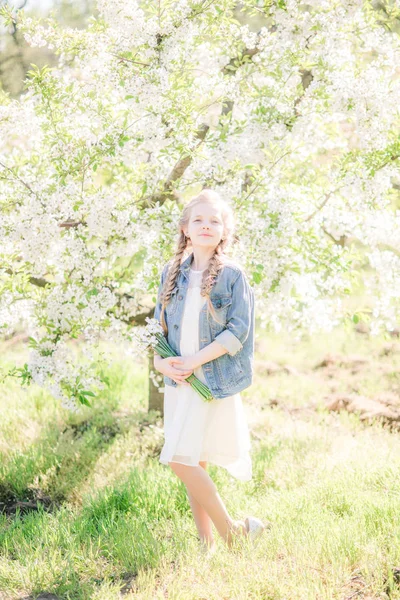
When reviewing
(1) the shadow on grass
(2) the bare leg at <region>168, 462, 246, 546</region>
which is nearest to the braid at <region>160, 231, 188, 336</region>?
(2) the bare leg at <region>168, 462, 246, 546</region>

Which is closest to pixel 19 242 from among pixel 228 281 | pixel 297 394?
pixel 228 281

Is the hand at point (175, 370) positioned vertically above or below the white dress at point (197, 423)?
above

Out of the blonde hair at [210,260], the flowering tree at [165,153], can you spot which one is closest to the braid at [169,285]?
the blonde hair at [210,260]

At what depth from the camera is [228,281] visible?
364cm

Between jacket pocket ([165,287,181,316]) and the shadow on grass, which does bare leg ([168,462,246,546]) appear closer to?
jacket pocket ([165,287,181,316])

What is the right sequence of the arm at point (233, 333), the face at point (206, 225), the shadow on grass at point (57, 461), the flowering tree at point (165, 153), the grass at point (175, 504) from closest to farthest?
the grass at point (175, 504), the arm at point (233, 333), the face at point (206, 225), the flowering tree at point (165, 153), the shadow on grass at point (57, 461)

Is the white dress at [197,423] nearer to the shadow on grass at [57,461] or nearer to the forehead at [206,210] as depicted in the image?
the forehead at [206,210]

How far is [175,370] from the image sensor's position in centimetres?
360

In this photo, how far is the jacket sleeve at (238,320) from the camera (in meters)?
3.55

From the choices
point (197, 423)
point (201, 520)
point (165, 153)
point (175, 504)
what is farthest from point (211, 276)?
point (175, 504)

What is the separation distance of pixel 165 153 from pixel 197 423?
225 centimetres

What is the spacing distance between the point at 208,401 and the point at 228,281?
2.24 feet

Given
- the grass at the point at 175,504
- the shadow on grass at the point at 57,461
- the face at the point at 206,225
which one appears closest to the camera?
the grass at the point at 175,504

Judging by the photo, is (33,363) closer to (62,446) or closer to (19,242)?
(19,242)
